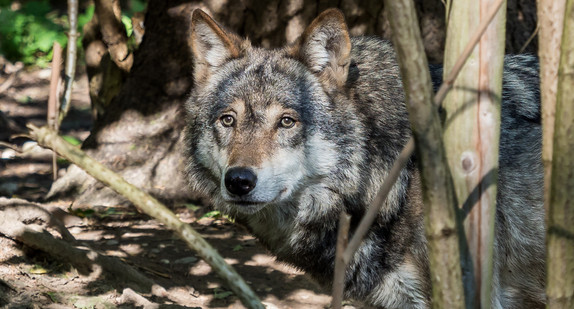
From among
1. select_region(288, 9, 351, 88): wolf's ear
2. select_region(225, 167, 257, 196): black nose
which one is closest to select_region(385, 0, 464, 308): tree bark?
select_region(225, 167, 257, 196): black nose

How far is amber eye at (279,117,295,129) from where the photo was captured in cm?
409

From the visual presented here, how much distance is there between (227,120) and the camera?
422cm

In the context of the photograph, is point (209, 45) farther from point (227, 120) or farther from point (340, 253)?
point (340, 253)

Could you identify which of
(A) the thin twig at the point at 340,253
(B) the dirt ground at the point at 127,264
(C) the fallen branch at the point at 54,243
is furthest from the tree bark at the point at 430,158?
(C) the fallen branch at the point at 54,243

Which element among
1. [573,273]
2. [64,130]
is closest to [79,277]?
[573,273]

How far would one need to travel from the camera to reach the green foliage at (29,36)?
1277 centimetres

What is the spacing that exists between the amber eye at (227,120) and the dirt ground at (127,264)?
140 centimetres

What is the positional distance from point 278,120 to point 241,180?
54 centimetres

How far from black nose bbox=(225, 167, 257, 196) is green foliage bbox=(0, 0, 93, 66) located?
9.71 meters

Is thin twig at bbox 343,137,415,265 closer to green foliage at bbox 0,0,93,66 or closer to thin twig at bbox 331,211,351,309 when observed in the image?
thin twig at bbox 331,211,351,309

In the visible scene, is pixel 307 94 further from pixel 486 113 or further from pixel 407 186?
pixel 486 113

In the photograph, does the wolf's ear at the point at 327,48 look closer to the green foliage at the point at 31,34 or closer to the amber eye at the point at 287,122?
the amber eye at the point at 287,122

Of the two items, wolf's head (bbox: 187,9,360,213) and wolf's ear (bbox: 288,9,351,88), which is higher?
wolf's ear (bbox: 288,9,351,88)

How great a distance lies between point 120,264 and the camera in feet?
16.5
